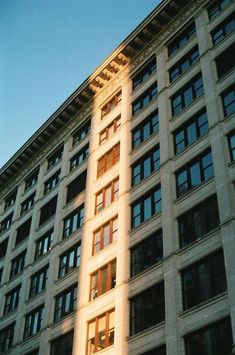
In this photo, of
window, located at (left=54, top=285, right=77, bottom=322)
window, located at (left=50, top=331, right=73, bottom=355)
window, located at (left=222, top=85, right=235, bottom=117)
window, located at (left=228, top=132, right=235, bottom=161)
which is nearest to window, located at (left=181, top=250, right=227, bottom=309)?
window, located at (left=228, top=132, right=235, bottom=161)

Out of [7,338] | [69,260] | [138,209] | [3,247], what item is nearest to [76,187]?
[69,260]

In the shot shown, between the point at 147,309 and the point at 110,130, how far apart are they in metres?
16.9

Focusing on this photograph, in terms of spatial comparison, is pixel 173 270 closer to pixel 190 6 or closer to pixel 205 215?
pixel 205 215

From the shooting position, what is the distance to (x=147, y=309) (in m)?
28.0

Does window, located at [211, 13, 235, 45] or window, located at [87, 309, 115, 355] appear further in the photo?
window, located at [211, 13, 235, 45]

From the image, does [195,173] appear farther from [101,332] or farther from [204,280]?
[101,332]

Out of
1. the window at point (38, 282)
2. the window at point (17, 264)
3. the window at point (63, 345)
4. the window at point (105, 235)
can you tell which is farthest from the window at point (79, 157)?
the window at point (63, 345)

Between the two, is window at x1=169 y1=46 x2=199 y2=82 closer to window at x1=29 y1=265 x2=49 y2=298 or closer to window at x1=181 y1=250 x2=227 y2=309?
window at x1=181 y1=250 x2=227 y2=309

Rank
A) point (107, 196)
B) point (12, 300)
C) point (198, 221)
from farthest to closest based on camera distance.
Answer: point (12, 300)
point (107, 196)
point (198, 221)

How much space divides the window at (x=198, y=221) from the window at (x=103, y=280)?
5.64m

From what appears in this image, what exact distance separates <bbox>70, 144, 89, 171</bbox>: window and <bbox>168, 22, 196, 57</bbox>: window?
10.3m

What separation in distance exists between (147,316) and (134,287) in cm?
212

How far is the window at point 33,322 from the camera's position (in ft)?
120

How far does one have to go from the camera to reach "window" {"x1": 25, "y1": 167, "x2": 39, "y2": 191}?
49.3 m
